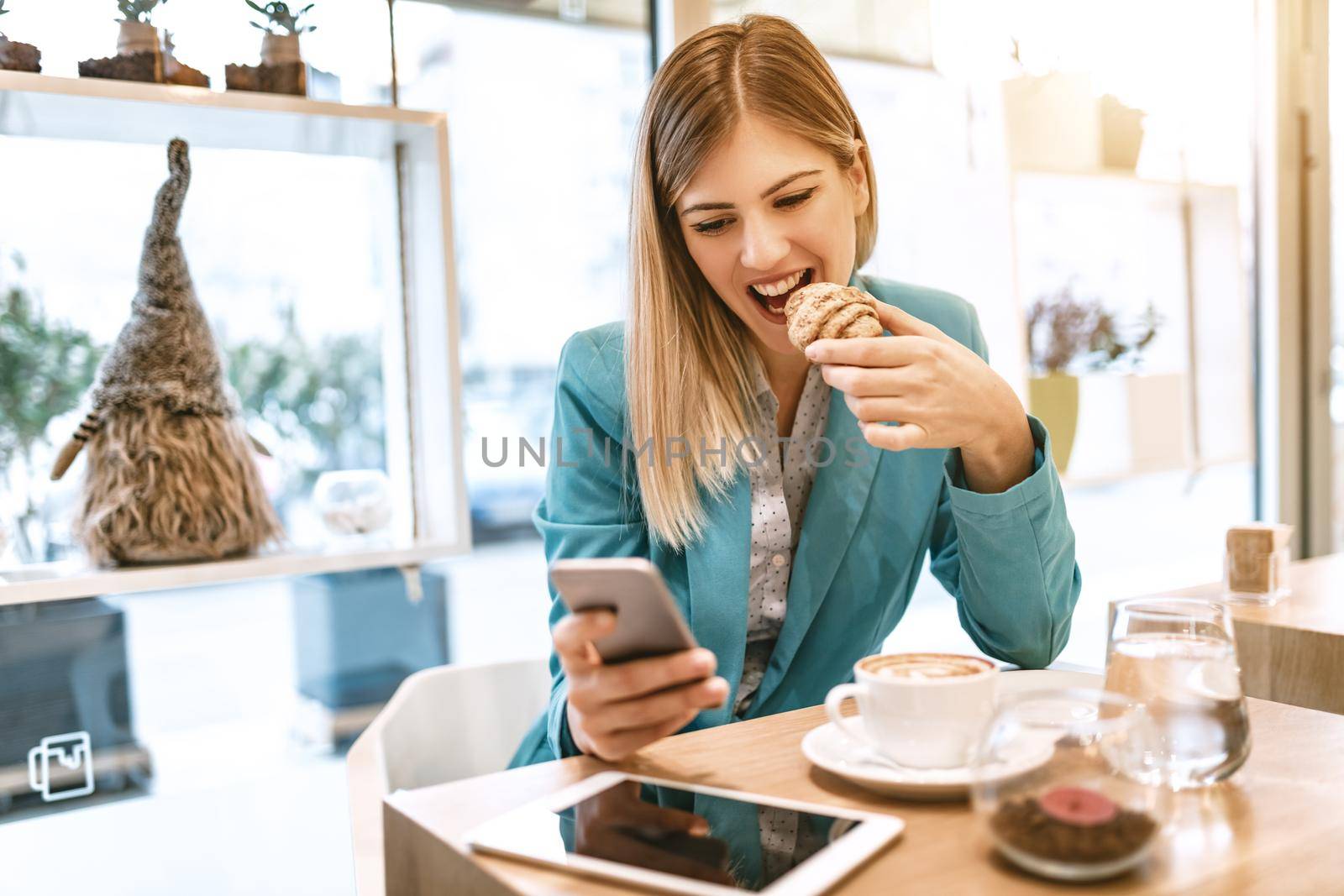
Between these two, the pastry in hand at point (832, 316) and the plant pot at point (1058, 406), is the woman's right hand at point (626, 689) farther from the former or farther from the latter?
the plant pot at point (1058, 406)

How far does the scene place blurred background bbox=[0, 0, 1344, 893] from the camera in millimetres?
1553

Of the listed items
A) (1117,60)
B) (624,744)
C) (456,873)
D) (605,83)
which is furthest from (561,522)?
(1117,60)

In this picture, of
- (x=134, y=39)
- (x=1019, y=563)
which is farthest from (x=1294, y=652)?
(x=134, y=39)

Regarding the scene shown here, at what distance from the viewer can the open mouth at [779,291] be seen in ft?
4.06

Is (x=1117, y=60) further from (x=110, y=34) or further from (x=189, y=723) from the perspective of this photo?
(x=189, y=723)

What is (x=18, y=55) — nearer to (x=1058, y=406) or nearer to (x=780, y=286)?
(x=780, y=286)

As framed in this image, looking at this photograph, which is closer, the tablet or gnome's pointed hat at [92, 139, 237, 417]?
the tablet

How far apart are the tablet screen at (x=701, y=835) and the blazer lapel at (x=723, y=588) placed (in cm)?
48

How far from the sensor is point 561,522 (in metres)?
1.26

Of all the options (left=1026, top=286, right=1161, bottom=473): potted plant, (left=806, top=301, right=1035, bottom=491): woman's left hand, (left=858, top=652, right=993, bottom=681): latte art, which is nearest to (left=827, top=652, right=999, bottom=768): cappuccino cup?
(left=858, top=652, right=993, bottom=681): latte art

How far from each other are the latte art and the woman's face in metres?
0.56

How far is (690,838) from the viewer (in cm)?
62

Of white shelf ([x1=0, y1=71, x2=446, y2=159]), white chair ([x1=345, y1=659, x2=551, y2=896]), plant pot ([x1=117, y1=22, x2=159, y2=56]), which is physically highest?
plant pot ([x1=117, y1=22, x2=159, y2=56])

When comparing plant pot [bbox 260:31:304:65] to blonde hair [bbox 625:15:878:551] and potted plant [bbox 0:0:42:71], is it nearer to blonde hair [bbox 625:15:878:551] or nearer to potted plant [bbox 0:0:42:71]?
potted plant [bbox 0:0:42:71]
